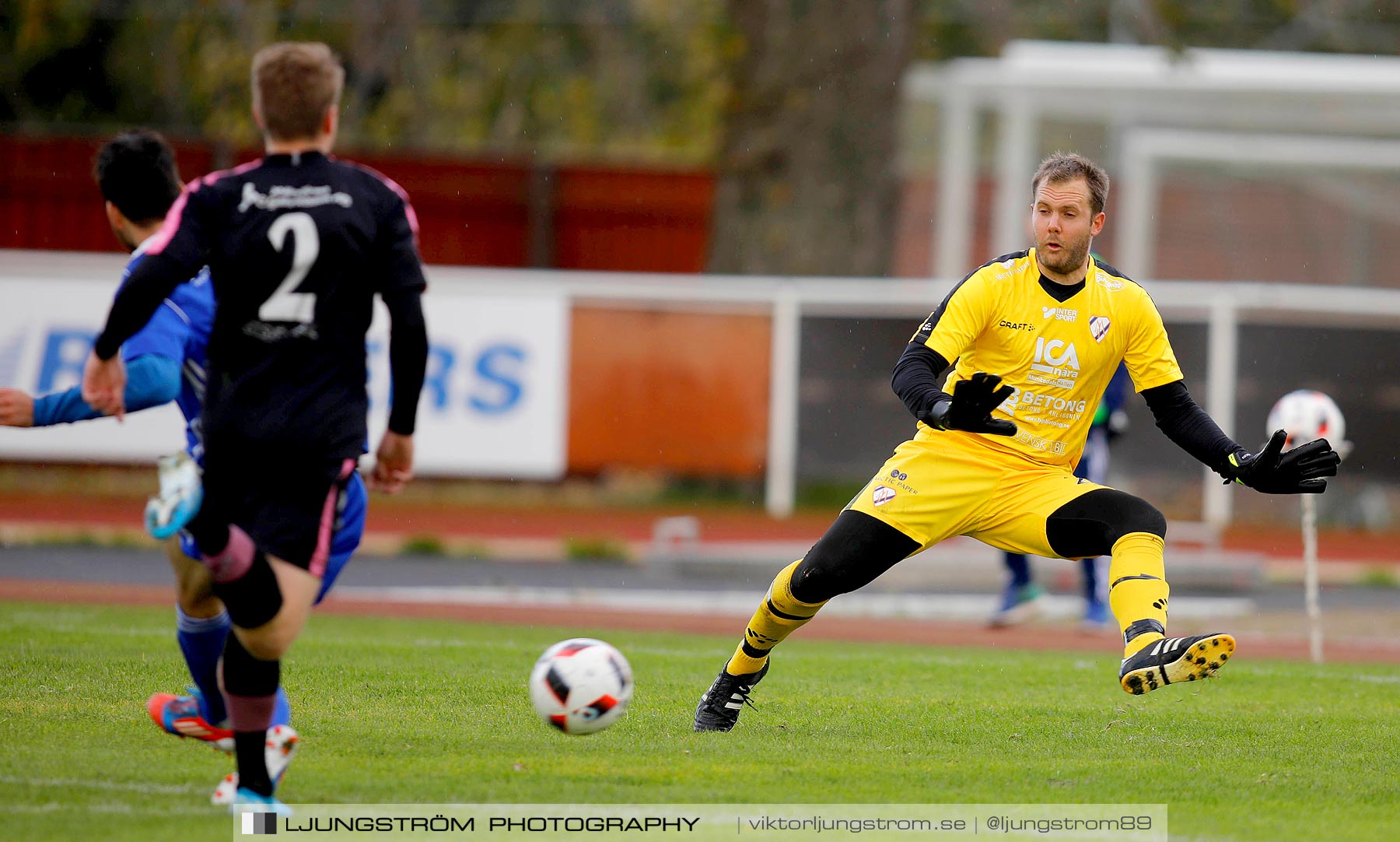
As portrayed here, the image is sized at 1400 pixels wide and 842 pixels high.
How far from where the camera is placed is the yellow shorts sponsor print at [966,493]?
6.24m

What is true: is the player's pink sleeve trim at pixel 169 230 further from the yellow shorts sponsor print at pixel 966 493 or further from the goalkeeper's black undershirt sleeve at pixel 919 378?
the yellow shorts sponsor print at pixel 966 493

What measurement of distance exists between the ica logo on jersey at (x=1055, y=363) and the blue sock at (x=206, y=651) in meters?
3.01

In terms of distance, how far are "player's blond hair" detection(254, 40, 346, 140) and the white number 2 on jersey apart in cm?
27

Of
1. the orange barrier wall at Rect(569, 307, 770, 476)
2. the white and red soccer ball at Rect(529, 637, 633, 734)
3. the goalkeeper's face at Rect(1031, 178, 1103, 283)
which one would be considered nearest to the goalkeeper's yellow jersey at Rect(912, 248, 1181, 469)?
the goalkeeper's face at Rect(1031, 178, 1103, 283)

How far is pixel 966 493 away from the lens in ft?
20.6

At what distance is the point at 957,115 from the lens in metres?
22.7

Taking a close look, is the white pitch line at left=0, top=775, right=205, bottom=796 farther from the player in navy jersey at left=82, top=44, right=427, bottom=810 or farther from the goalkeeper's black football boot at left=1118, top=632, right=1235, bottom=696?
the goalkeeper's black football boot at left=1118, top=632, right=1235, bottom=696

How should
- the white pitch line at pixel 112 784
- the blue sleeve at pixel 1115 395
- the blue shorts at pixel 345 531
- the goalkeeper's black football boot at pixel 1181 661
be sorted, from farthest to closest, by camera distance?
1. the blue sleeve at pixel 1115 395
2. the goalkeeper's black football boot at pixel 1181 661
3. the white pitch line at pixel 112 784
4. the blue shorts at pixel 345 531

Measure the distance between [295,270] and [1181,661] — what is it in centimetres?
300

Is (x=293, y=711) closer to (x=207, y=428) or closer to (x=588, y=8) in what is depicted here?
(x=207, y=428)

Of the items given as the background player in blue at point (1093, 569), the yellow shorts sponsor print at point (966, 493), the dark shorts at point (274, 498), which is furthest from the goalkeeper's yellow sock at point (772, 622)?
the background player in blue at point (1093, 569)

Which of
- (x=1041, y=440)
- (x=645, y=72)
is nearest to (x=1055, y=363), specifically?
(x=1041, y=440)

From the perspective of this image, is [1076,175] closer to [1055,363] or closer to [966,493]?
[1055,363]

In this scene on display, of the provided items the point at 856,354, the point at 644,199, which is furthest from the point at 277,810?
the point at 644,199
